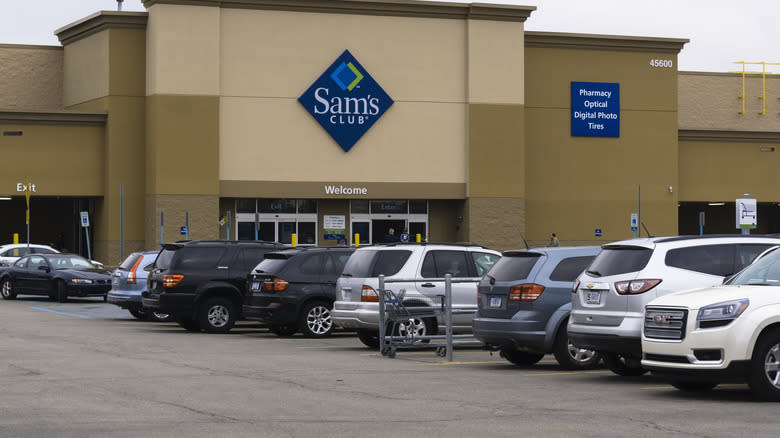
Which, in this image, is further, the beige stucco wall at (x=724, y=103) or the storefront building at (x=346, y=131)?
the beige stucco wall at (x=724, y=103)

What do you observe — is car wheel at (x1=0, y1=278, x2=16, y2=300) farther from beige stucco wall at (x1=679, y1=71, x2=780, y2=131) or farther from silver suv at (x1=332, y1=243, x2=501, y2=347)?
beige stucco wall at (x1=679, y1=71, x2=780, y2=131)

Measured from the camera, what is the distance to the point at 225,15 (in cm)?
4603

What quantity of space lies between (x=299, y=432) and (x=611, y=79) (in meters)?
43.6

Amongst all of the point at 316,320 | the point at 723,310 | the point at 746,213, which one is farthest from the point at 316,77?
the point at 723,310

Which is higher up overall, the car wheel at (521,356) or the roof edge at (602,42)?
the roof edge at (602,42)

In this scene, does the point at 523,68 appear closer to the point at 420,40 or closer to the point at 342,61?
the point at 420,40

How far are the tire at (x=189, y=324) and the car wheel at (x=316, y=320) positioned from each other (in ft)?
9.46

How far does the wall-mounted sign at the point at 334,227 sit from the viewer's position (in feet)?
159

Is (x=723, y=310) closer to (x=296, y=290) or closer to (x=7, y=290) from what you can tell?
(x=296, y=290)

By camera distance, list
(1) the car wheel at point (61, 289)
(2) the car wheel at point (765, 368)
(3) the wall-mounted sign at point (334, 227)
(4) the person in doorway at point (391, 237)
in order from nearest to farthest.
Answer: (2) the car wheel at point (765, 368), (1) the car wheel at point (61, 289), (4) the person in doorway at point (391, 237), (3) the wall-mounted sign at point (334, 227)

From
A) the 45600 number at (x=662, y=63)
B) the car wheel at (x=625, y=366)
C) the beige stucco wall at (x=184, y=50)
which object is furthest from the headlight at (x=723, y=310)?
the 45600 number at (x=662, y=63)

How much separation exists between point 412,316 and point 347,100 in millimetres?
30346

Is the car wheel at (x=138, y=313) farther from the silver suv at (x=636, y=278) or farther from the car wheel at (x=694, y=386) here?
the car wheel at (x=694, y=386)

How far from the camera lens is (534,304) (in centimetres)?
1520
